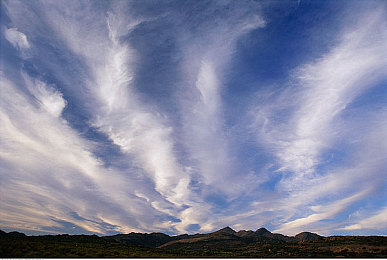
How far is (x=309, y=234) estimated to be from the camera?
514 ft

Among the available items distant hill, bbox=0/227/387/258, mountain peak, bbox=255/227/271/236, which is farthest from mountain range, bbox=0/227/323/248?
distant hill, bbox=0/227/387/258

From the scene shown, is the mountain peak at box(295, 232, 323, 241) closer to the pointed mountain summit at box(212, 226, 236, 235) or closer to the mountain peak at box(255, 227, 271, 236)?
the mountain peak at box(255, 227, 271, 236)

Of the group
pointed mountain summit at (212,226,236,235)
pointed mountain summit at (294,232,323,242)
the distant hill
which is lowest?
the distant hill

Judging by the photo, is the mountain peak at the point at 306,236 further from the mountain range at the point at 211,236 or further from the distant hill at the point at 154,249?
the distant hill at the point at 154,249

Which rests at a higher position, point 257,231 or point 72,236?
point 257,231

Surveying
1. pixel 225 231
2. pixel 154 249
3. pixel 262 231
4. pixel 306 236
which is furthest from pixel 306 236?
pixel 154 249

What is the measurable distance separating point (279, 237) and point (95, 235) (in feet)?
455

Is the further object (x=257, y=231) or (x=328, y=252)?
(x=257, y=231)

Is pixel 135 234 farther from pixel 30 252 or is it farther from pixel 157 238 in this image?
pixel 30 252

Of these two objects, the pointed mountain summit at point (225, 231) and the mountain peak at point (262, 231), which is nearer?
the pointed mountain summit at point (225, 231)

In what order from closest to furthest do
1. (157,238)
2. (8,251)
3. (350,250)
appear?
(8,251), (350,250), (157,238)

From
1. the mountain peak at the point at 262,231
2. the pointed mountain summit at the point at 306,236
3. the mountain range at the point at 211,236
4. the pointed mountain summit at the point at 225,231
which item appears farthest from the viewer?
the mountain peak at the point at 262,231

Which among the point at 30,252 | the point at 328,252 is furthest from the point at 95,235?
the point at 328,252

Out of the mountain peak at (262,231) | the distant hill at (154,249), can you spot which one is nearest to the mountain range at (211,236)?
the mountain peak at (262,231)
